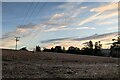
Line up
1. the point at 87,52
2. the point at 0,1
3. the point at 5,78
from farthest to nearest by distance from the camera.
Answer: the point at 87,52 < the point at 0,1 < the point at 5,78

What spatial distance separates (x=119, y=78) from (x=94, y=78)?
194cm

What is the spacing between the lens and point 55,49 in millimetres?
133125

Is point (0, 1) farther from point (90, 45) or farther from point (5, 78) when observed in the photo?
point (90, 45)

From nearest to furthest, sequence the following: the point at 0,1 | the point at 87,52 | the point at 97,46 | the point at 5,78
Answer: the point at 5,78 → the point at 0,1 → the point at 87,52 → the point at 97,46

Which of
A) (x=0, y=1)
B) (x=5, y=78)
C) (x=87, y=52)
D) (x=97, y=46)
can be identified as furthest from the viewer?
(x=97, y=46)

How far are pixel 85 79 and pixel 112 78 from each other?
81.6 inches

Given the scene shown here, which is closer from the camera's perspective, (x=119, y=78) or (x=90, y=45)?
(x=119, y=78)

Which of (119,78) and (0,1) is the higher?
(0,1)

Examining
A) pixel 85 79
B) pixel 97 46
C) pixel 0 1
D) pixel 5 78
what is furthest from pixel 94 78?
pixel 97 46

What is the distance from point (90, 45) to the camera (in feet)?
525

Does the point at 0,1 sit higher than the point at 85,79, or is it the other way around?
the point at 0,1

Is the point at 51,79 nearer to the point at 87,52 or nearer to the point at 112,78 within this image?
the point at 112,78

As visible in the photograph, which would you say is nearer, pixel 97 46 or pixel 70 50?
pixel 70 50

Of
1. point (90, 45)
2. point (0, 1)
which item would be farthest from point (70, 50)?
point (0, 1)
